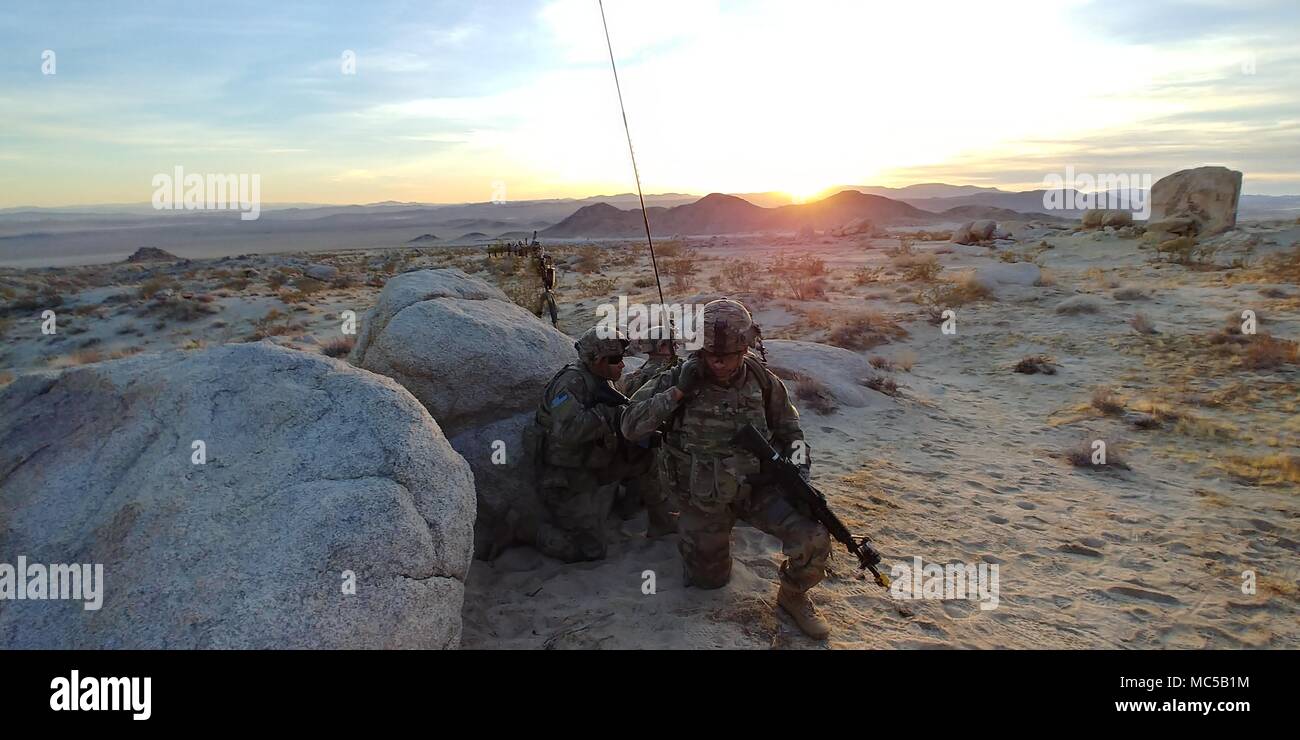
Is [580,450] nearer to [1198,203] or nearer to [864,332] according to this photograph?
[864,332]

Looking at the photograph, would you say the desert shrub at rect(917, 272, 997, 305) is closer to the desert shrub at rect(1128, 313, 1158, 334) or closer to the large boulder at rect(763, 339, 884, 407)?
the desert shrub at rect(1128, 313, 1158, 334)

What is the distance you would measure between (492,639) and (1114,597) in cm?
386

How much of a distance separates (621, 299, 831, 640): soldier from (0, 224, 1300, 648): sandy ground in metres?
0.25

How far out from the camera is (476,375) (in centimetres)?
Result: 513

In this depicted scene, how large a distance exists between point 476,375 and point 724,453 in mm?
2229

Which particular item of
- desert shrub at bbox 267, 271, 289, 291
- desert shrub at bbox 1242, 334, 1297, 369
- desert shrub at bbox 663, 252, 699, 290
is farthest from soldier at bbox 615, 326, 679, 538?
desert shrub at bbox 267, 271, 289, 291

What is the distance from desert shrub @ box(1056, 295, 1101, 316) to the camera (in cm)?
1229

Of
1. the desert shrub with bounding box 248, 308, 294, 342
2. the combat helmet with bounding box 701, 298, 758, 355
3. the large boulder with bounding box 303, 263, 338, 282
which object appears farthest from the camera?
the large boulder with bounding box 303, 263, 338, 282

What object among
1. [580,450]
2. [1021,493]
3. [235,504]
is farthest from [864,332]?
[235,504]

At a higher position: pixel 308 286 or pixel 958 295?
pixel 308 286

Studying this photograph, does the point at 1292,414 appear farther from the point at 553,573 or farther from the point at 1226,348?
the point at 553,573

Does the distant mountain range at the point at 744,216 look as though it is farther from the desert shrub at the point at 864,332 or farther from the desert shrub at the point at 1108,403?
the desert shrub at the point at 1108,403

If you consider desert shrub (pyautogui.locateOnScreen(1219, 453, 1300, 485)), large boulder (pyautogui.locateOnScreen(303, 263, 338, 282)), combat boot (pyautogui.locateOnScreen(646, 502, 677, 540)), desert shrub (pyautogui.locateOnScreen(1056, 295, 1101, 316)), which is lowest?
combat boot (pyautogui.locateOnScreen(646, 502, 677, 540))
